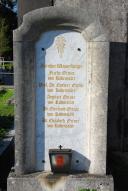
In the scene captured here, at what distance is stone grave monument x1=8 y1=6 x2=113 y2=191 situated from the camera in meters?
4.72

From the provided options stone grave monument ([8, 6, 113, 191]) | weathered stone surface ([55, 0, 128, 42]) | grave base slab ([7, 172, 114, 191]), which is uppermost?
weathered stone surface ([55, 0, 128, 42])

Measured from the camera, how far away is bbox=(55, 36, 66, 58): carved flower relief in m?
4.80

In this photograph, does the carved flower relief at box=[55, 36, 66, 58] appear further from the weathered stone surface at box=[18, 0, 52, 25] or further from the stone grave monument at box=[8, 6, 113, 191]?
the weathered stone surface at box=[18, 0, 52, 25]

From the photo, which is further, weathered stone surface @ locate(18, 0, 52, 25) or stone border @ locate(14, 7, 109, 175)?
weathered stone surface @ locate(18, 0, 52, 25)

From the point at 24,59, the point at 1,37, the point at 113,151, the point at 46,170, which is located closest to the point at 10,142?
the point at 113,151

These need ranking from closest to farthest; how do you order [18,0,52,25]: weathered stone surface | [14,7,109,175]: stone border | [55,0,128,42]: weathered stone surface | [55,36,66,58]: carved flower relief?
[14,7,109,175]: stone border
[55,36,66,58]: carved flower relief
[55,0,128,42]: weathered stone surface
[18,0,52,25]: weathered stone surface

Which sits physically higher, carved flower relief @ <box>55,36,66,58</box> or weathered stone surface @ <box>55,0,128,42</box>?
weathered stone surface @ <box>55,0,128,42</box>

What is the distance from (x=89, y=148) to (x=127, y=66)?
68.6 inches

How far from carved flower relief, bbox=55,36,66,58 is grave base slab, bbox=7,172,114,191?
4.70 feet

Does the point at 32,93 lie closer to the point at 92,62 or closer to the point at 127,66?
the point at 92,62

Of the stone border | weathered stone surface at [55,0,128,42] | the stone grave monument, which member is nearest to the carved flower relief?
the stone grave monument

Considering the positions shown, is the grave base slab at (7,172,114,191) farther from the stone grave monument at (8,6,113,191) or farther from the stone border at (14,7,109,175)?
the stone border at (14,7,109,175)

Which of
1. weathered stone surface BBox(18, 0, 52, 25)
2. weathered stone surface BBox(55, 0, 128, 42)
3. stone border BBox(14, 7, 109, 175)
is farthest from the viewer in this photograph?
weathered stone surface BBox(18, 0, 52, 25)

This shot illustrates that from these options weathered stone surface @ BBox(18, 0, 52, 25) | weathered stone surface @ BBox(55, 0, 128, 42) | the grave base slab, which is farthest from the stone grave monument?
weathered stone surface @ BBox(18, 0, 52, 25)
